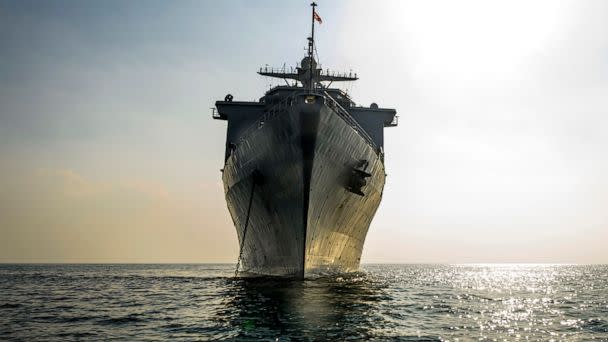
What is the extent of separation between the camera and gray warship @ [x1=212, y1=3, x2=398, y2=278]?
1800cm

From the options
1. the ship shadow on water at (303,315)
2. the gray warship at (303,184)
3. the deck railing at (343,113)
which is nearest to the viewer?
the ship shadow on water at (303,315)

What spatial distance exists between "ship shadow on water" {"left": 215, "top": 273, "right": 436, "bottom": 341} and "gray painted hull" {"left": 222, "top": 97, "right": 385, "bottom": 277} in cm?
195

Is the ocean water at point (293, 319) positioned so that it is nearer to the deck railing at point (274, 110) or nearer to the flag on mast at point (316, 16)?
the deck railing at point (274, 110)

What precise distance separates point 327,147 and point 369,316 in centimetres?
777

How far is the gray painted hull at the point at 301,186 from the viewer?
59.1ft

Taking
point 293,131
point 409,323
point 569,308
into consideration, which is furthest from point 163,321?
point 569,308

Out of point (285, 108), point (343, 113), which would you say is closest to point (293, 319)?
point (285, 108)

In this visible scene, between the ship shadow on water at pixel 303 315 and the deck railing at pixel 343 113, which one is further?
the deck railing at pixel 343 113

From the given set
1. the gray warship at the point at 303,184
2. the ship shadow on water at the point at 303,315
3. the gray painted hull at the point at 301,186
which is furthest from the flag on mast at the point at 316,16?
the ship shadow on water at the point at 303,315

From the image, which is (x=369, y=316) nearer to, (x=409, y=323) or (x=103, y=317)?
(x=409, y=323)

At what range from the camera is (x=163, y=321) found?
11992 mm

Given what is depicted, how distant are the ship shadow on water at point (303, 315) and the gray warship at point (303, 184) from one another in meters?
2.07

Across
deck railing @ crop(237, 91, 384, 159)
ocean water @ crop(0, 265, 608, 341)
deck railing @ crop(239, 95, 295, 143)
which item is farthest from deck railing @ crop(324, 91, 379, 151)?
ocean water @ crop(0, 265, 608, 341)

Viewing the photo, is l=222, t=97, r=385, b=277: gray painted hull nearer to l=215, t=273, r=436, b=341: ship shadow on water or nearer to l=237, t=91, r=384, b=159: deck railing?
l=237, t=91, r=384, b=159: deck railing
